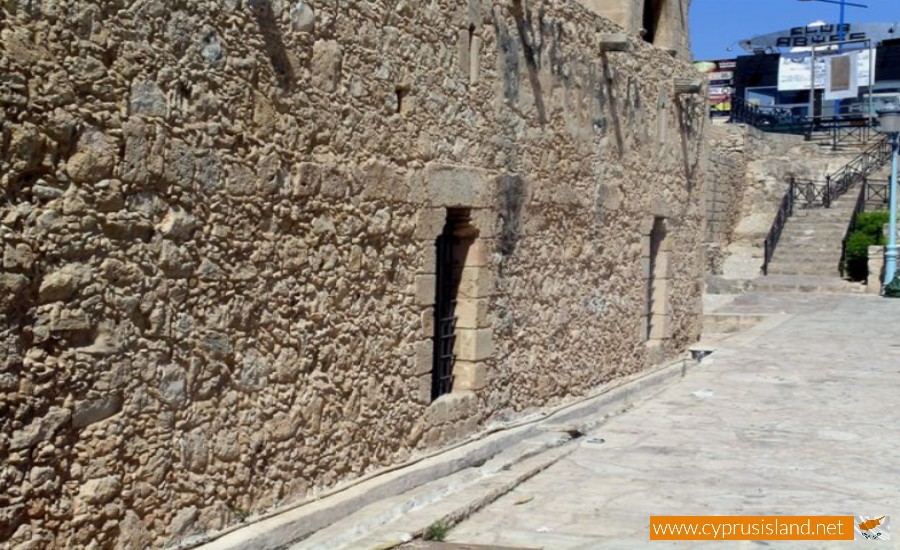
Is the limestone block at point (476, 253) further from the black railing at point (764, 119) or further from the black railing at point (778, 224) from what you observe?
the black railing at point (764, 119)

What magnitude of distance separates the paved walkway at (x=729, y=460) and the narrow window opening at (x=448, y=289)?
1.06 meters

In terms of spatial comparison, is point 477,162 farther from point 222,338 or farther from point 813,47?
point 813,47

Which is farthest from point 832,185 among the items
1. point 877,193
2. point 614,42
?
point 614,42

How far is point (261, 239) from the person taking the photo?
18.3 ft

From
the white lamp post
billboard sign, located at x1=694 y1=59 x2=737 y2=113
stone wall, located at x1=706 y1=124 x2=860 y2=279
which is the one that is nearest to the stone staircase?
stone wall, located at x1=706 y1=124 x2=860 y2=279

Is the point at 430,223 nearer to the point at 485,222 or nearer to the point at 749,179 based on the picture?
the point at 485,222

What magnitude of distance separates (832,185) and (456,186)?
91.3ft

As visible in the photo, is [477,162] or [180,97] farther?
[477,162]

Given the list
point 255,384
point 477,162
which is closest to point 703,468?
point 477,162

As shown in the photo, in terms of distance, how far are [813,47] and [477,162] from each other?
132 feet

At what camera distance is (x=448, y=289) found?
8.06 m

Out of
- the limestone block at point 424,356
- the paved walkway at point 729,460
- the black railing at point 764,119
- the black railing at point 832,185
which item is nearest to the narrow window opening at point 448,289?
the limestone block at point 424,356

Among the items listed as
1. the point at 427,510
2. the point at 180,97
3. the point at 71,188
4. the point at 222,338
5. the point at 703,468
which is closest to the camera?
the point at 71,188

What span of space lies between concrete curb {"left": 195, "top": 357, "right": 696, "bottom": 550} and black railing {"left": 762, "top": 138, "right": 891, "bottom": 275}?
20.2 meters
